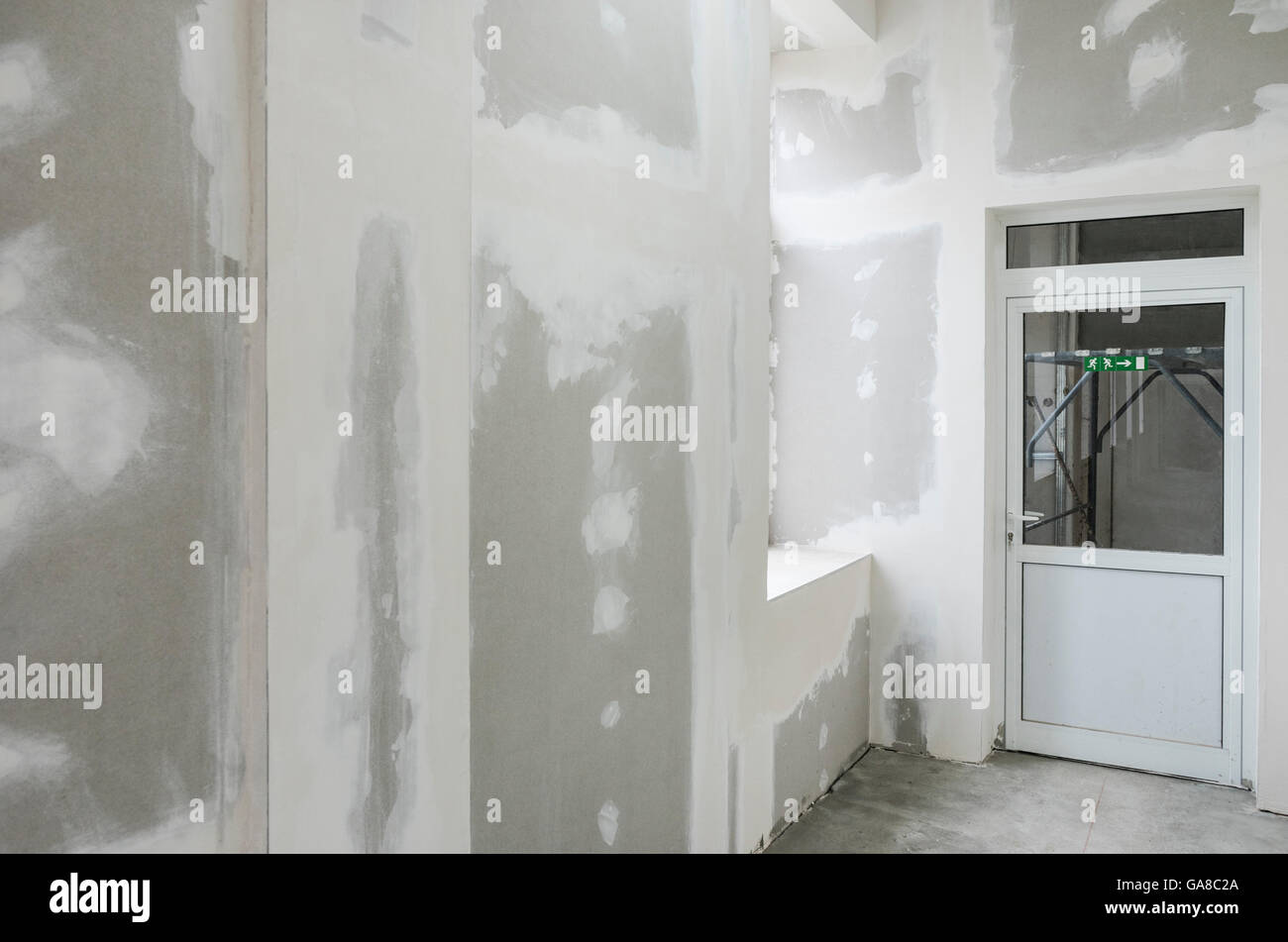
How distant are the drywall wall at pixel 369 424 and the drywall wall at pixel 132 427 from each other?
51mm

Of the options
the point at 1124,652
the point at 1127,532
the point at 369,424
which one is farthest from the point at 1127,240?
the point at 369,424

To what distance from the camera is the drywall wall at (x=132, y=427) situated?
1.12 meters

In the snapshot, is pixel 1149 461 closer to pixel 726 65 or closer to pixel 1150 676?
pixel 1150 676

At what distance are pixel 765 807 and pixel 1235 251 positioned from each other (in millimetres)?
2638

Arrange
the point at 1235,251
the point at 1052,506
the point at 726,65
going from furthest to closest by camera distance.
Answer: the point at 1052,506
the point at 1235,251
the point at 726,65

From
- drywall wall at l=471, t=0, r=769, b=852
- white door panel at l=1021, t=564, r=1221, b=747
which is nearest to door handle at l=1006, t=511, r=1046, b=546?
white door panel at l=1021, t=564, r=1221, b=747

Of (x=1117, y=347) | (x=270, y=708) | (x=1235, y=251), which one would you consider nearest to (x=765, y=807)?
(x=270, y=708)

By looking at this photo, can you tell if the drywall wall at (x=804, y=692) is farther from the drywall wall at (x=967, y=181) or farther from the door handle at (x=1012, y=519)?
the door handle at (x=1012, y=519)

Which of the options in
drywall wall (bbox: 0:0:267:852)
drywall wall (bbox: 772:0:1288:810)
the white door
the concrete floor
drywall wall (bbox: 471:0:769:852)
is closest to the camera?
drywall wall (bbox: 0:0:267:852)

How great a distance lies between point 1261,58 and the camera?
3.24 m

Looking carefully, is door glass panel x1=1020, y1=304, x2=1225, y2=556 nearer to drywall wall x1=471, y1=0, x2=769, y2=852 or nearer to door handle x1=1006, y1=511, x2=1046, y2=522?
door handle x1=1006, y1=511, x2=1046, y2=522

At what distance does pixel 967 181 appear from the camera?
3.74m

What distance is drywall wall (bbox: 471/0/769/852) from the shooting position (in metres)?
1.85

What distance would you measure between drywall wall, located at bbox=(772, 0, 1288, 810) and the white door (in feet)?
0.54
